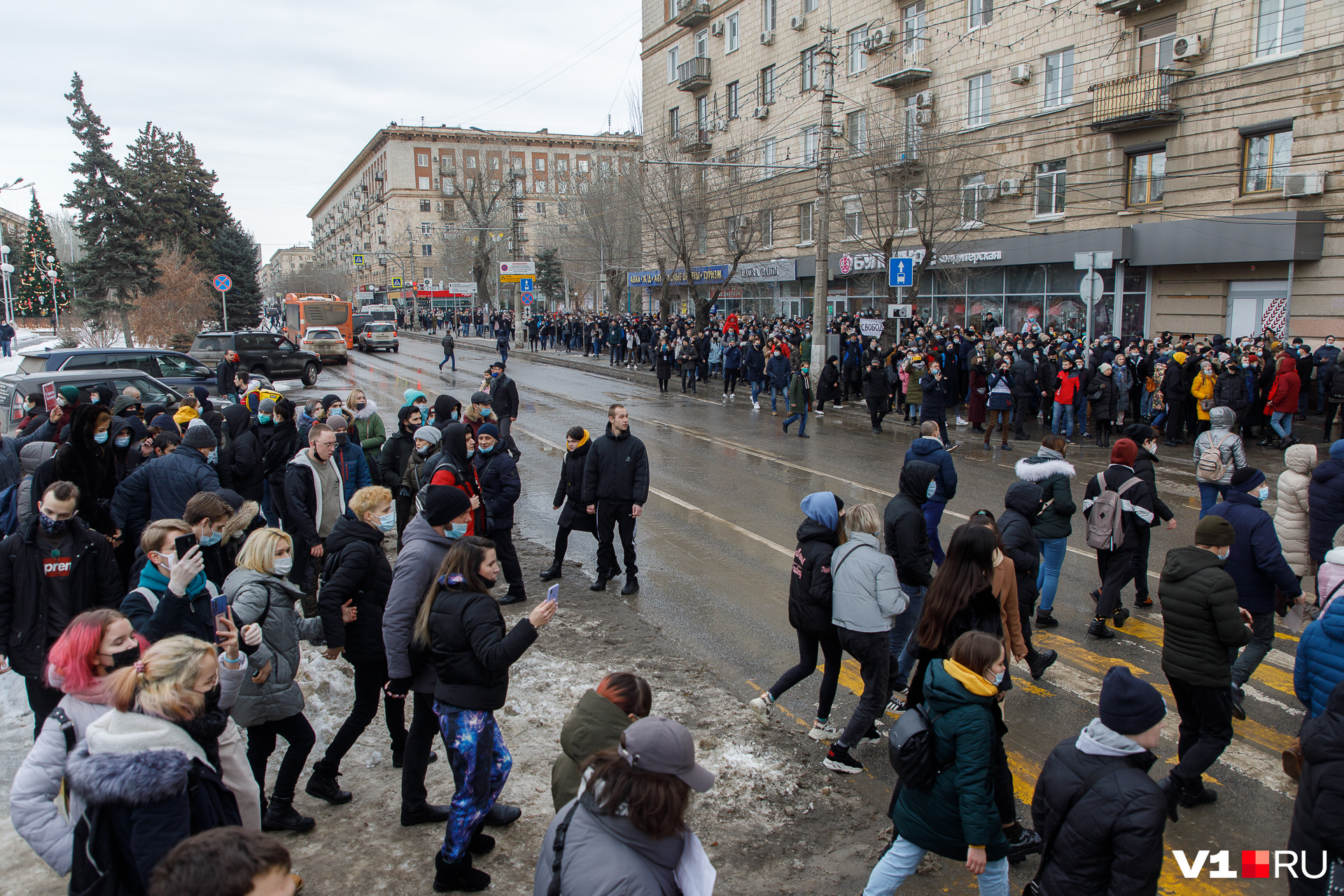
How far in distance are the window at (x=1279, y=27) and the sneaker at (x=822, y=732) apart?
22793 mm

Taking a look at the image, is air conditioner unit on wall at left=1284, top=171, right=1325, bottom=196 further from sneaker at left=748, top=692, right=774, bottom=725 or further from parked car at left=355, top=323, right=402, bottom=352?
parked car at left=355, top=323, right=402, bottom=352

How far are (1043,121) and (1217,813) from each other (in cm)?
2576

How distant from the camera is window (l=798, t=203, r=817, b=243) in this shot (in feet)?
118

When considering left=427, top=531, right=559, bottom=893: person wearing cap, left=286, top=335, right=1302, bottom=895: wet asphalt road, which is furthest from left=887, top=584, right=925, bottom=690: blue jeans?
left=427, top=531, right=559, bottom=893: person wearing cap

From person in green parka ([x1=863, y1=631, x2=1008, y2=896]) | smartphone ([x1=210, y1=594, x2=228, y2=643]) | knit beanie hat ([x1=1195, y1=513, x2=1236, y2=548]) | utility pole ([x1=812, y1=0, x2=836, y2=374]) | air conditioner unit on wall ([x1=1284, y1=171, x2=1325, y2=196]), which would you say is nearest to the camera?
person in green parka ([x1=863, y1=631, x2=1008, y2=896])

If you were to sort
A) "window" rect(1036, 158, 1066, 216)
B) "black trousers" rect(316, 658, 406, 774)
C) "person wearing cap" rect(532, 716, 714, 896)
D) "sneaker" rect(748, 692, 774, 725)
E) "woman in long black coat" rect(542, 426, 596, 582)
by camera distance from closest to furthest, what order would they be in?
1. "person wearing cap" rect(532, 716, 714, 896)
2. "black trousers" rect(316, 658, 406, 774)
3. "sneaker" rect(748, 692, 774, 725)
4. "woman in long black coat" rect(542, 426, 596, 582)
5. "window" rect(1036, 158, 1066, 216)

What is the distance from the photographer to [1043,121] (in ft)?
85.6

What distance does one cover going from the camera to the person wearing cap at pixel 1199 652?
15.4ft

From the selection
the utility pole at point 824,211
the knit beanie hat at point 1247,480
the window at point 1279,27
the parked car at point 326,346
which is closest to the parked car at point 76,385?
the knit beanie hat at point 1247,480

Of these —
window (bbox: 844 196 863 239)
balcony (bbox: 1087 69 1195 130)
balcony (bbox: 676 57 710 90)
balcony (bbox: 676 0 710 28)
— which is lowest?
window (bbox: 844 196 863 239)

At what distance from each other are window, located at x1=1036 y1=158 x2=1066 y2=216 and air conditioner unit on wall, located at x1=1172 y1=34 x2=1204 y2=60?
4.14m

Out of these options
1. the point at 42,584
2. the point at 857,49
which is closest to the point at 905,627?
the point at 42,584

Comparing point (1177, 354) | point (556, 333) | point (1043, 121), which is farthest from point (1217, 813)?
point (556, 333)

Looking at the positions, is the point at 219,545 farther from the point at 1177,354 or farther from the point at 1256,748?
the point at 1177,354
